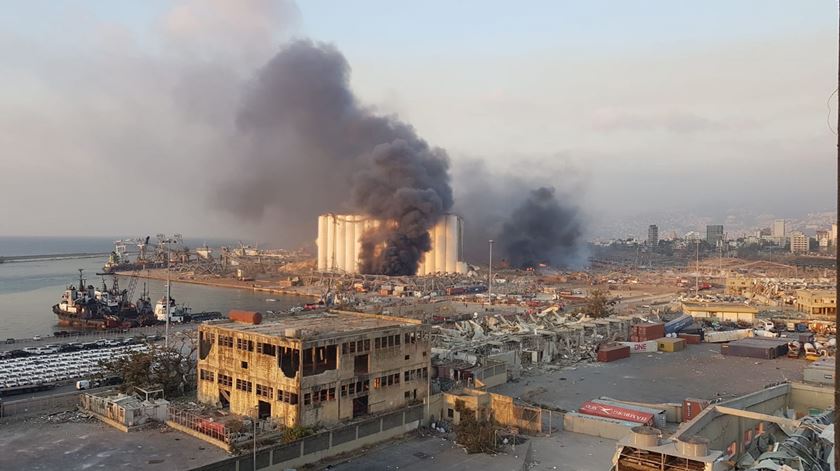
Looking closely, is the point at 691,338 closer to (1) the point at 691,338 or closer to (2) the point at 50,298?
(1) the point at 691,338

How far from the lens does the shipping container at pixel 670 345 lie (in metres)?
31.9

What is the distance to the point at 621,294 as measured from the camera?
203ft

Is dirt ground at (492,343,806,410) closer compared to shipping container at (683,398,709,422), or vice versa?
shipping container at (683,398,709,422)

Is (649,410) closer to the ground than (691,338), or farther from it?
farther from it

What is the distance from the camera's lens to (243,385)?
17984 millimetres

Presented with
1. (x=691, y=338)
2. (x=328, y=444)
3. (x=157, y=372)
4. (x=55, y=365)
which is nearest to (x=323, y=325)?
(x=328, y=444)

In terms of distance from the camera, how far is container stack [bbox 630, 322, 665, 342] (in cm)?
3356

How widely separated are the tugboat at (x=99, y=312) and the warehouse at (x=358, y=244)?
29.1 meters

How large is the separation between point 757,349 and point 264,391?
926 inches

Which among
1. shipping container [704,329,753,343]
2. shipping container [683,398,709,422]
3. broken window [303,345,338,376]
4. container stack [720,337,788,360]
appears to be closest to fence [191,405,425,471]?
broken window [303,345,338,376]

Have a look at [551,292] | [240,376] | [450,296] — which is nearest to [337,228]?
[450,296]

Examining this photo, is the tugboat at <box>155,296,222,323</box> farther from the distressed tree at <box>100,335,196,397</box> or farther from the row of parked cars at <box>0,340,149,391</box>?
the distressed tree at <box>100,335,196,397</box>

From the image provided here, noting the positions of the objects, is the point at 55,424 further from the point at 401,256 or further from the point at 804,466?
the point at 401,256

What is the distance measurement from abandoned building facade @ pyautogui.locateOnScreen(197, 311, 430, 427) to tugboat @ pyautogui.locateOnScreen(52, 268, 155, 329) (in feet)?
107
